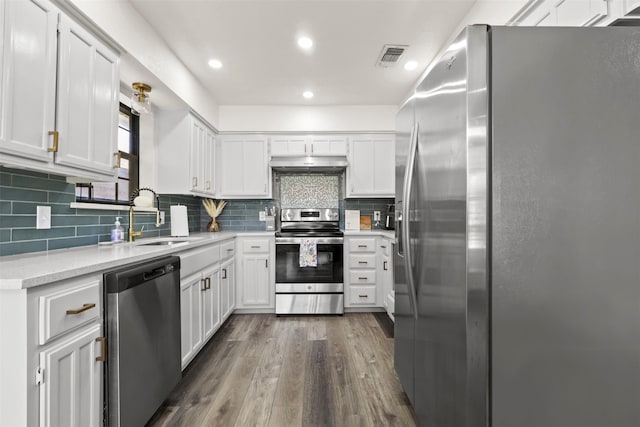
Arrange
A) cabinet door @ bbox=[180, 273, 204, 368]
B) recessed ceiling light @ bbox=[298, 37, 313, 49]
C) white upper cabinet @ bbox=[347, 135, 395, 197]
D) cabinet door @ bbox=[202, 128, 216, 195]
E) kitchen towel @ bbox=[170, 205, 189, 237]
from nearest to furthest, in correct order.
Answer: cabinet door @ bbox=[180, 273, 204, 368] < recessed ceiling light @ bbox=[298, 37, 313, 49] < kitchen towel @ bbox=[170, 205, 189, 237] < cabinet door @ bbox=[202, 128, 216, 195] < white upper cabinet @ bbox=[347, 135, 395, 197]

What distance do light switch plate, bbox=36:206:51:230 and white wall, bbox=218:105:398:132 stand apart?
7.98 ft

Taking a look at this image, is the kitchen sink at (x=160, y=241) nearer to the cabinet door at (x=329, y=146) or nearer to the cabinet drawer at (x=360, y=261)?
the cabinet drawer at (x=360, y=261)

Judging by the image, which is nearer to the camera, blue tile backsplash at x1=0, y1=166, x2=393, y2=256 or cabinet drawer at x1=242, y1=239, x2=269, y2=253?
blue tile backsplash at x1=0, y1=166, x2=393, y2=256

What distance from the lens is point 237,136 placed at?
13.1 ft

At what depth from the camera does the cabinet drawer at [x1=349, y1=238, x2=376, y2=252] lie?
371cm

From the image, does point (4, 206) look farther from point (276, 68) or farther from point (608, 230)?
point (608, 230)

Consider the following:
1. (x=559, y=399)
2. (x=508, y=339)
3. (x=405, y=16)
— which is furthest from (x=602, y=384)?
(x=405, y=16)

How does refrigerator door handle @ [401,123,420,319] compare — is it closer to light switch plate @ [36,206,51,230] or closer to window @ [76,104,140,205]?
light switch plate @ [36,206,51,230]

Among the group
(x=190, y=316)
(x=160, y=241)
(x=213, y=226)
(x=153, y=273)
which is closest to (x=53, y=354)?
(x=153, y=273)

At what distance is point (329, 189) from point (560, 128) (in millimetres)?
3347

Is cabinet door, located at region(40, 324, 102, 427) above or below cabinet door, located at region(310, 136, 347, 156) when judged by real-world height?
below

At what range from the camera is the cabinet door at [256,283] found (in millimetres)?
3678

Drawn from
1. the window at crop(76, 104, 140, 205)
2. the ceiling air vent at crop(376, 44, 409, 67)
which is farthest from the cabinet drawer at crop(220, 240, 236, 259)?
the ceiling air vent at crop(376, 44, 409, 67)

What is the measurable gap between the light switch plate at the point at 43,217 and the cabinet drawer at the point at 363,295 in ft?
9.26
